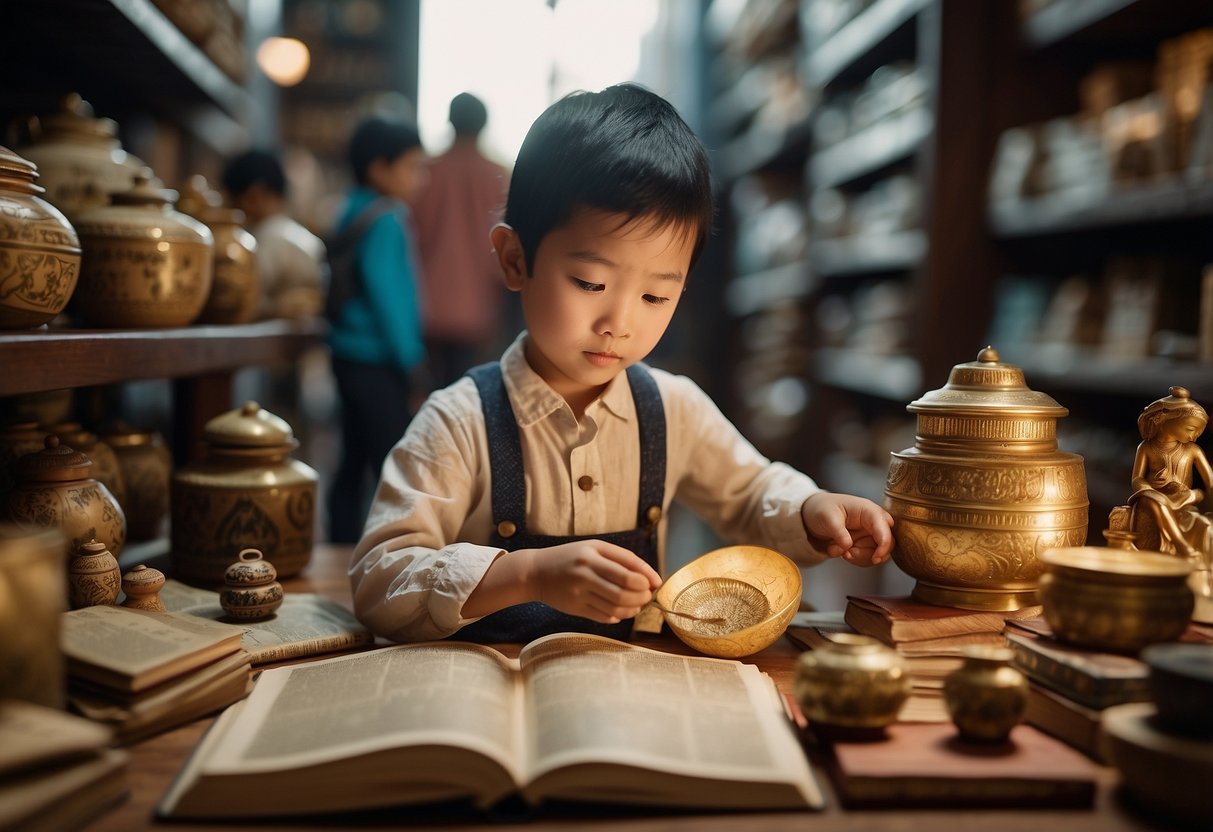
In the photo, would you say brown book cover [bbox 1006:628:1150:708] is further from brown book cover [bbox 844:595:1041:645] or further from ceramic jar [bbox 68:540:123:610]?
ceramic jar [bbox 68:540:123:610]

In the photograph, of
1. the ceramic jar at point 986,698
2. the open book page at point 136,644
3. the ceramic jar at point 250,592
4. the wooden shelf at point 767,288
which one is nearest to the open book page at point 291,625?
the ceramic jar at point 250,592

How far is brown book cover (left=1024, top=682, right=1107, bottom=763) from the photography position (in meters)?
0.88

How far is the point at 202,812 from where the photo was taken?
79 cm

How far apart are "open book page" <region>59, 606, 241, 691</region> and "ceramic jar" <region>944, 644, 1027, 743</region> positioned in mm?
680

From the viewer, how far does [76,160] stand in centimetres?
163

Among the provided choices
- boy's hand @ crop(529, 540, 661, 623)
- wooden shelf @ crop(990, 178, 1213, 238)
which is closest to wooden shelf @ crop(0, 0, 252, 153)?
boy's hand @ crop(529, 540, 661, 623)

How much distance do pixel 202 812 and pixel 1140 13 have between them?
250 centimetres

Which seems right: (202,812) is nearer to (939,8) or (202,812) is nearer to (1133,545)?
(1133,545)

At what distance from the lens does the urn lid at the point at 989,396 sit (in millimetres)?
1126

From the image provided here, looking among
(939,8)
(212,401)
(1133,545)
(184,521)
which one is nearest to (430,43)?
(939,8)

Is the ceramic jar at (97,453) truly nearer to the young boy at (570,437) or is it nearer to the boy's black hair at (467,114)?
the young boy at (570,437)

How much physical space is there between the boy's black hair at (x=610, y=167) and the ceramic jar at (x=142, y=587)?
0.61 metres

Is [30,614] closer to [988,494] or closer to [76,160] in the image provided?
[988,494]

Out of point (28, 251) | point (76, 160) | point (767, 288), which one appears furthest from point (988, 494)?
point (767, 288)
